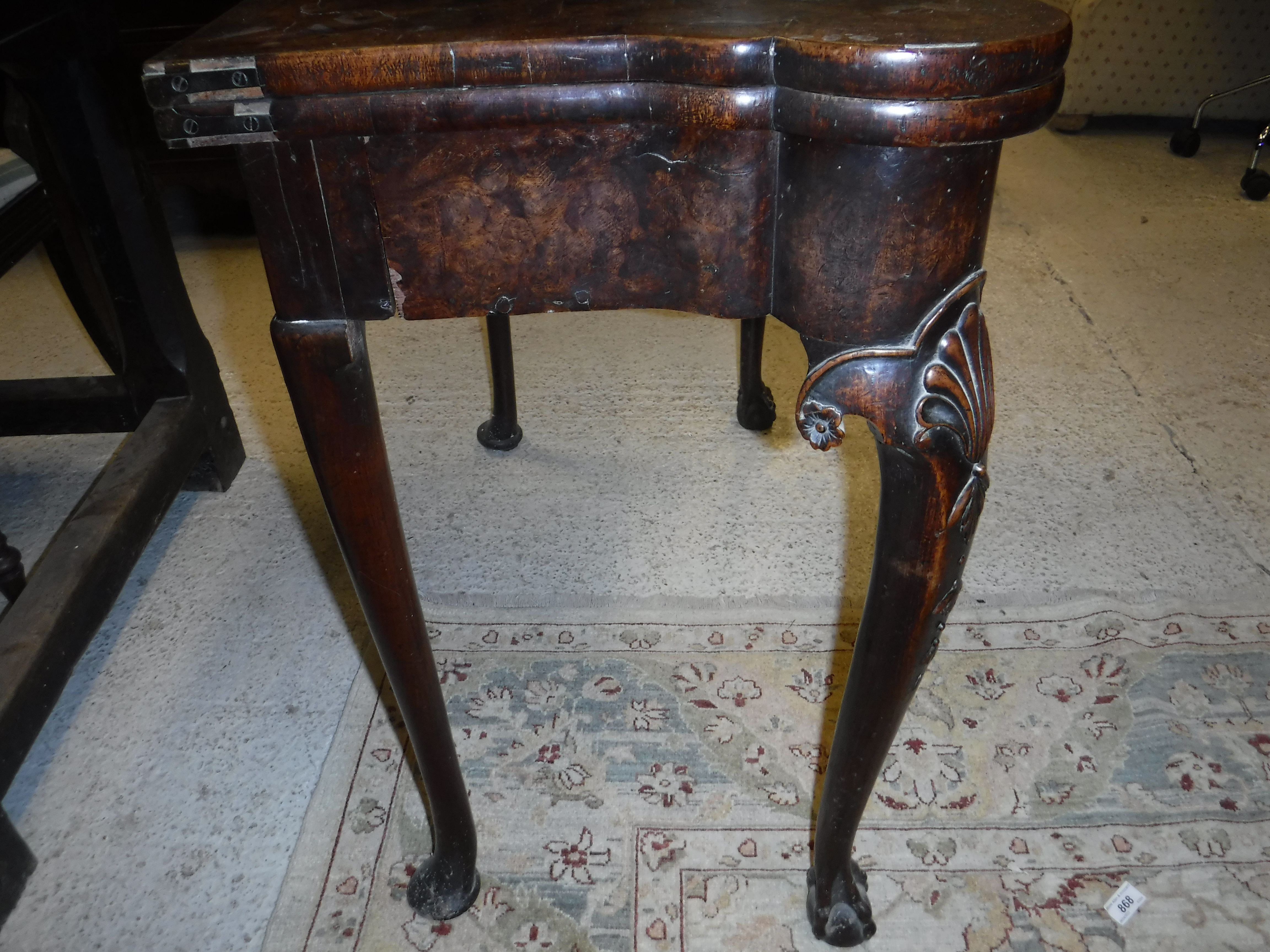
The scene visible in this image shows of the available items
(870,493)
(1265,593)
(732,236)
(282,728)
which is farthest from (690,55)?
(1265,593)

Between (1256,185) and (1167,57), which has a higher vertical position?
(1167,57)

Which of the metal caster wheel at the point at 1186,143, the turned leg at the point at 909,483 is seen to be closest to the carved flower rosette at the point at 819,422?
the turned leg at the point at 909,483

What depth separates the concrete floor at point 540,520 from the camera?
3.58 feet

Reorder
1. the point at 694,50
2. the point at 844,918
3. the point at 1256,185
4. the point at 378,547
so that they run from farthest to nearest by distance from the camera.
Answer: the point at 1256,185 < the point at 844,918 < the point at 378,547 < the point at 694,50

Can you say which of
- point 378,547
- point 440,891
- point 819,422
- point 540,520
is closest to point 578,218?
point 819,422

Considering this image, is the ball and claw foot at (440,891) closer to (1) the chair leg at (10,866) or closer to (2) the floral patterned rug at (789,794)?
(2) the floral patterned rug at (789,794)

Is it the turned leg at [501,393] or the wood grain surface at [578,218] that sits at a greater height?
the wood grain surface at [578,218]

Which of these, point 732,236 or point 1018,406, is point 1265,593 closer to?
point 1018,406

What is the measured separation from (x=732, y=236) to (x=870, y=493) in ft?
3.15

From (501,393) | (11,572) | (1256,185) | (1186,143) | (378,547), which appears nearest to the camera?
(378,547)

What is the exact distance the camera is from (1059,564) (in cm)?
137

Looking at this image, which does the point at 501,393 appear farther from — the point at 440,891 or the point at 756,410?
the point at 440,891

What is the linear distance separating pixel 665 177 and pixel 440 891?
2.37 ft

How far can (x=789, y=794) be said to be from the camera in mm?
1078
